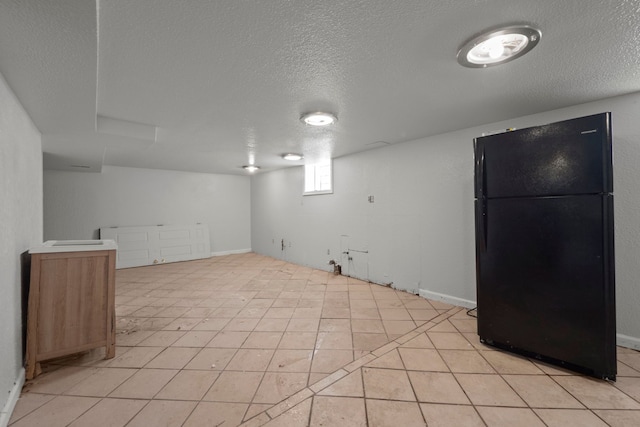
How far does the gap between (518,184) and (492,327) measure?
124cm

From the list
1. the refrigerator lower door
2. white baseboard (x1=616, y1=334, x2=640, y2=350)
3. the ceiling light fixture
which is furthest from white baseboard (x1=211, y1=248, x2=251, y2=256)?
white baseboard (x1=616, y1=334, x2=640, y2=350)

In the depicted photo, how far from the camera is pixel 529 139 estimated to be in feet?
6.44

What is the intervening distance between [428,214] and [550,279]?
1.58 m

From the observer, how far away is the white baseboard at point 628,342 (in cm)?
213

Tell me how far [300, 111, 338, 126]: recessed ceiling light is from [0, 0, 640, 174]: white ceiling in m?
0.08

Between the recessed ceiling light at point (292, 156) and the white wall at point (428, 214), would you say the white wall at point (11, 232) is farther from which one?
the white wall at point (428, 214)

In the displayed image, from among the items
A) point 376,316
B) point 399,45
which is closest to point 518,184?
point 399,45

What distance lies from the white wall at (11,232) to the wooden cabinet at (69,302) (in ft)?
0.27

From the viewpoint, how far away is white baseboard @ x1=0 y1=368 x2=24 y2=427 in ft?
4.58

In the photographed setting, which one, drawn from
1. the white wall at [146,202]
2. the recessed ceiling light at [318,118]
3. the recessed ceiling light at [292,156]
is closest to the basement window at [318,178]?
the recessed ceiling light at [292,156]

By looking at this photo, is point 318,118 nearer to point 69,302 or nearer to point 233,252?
point 69,302

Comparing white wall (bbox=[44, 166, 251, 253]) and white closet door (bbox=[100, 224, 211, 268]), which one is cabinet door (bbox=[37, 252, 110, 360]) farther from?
white wall (bbox=[44, 166, 251, 253])

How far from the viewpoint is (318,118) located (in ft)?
8.30

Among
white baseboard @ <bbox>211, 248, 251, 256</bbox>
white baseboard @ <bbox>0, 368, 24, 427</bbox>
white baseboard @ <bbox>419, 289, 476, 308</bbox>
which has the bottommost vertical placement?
white baseboard @ <bbox>0, 368, 24, 427</bbox>
